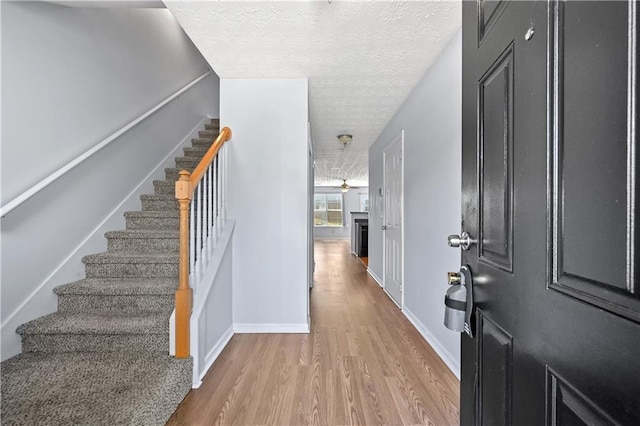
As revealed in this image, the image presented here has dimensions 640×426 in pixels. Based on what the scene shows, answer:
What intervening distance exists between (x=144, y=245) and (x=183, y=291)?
0.96 m

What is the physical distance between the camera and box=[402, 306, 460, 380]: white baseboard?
1.79m

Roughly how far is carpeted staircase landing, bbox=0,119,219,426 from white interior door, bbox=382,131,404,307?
2.27 metres

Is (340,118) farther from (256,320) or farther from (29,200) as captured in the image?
(29,200)

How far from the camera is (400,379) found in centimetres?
175

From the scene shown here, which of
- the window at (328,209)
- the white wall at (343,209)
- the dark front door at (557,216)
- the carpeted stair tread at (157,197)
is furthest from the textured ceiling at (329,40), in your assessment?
the window at (328,209)

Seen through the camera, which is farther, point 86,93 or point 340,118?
point 340,118

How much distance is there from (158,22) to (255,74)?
1804mm

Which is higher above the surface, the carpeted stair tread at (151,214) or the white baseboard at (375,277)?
the carpeted stair tread at (151,214)

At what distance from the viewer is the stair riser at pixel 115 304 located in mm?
1873

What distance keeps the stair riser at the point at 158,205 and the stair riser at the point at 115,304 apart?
3.57 feet

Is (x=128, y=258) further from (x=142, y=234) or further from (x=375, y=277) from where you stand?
(x=375, y=277)

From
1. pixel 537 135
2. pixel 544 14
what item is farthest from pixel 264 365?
pixel 544 14

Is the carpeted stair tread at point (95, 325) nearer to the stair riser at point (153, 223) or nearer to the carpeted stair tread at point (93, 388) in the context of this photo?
→ the carpeted stair tread at point (93, 388)

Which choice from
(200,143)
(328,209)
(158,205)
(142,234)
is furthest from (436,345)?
(328,209)
